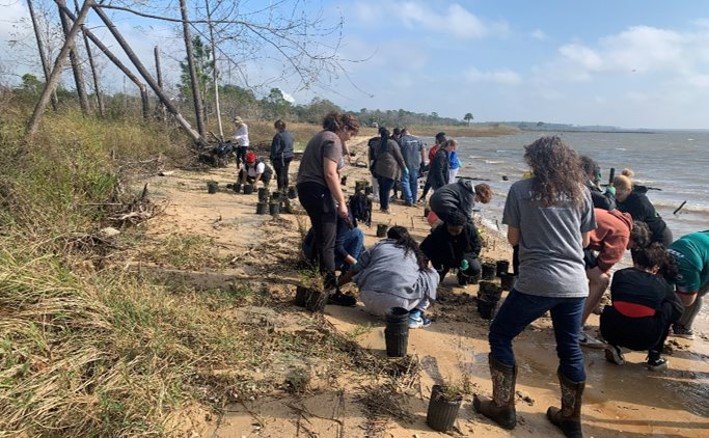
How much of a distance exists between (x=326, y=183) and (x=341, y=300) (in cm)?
118

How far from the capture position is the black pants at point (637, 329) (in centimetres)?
389

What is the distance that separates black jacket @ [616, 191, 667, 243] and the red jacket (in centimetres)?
121

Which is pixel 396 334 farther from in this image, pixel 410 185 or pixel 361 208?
pixel 410 185

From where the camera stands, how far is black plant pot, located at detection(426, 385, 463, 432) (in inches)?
109

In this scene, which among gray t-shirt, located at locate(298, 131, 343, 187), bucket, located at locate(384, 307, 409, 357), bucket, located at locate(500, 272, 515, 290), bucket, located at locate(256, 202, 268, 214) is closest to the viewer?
bucket, located at locate(384, 307, 409, 357)

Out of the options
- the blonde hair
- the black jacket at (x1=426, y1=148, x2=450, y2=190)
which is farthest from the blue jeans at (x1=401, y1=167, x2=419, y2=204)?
the blonde hair

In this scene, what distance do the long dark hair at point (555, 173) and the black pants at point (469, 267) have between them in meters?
2.73

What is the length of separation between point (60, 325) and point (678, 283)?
482cm

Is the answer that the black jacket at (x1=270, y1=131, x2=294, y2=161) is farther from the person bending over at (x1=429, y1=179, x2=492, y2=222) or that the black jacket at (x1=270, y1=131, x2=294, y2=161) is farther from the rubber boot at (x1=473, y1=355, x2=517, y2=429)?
the rubber boot at (x1=473, y1=355, x2=517, y2=429)

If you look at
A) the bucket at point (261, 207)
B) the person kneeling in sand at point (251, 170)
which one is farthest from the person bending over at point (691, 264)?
the person kneeling in sand at point (251, 170)

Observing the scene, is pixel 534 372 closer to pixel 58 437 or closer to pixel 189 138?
pixel 58 437

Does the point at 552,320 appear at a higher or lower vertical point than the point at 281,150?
lower

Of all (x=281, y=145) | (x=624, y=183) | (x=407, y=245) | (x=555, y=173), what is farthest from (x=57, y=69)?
(x=624, y=183)

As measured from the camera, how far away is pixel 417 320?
14.3ft
